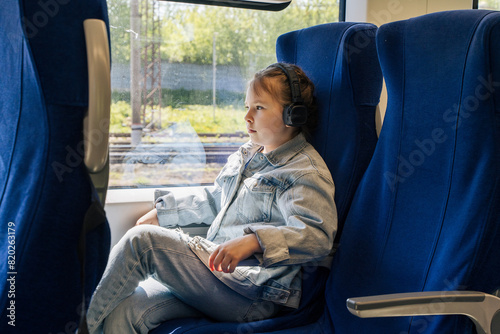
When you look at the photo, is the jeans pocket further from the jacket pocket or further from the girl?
the jacket pocket

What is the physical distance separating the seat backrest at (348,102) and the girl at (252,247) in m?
0.06

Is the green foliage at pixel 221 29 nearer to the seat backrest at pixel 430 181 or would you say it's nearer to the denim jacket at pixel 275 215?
the denim jacket at pixel 275 215

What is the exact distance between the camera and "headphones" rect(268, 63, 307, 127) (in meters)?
1.46

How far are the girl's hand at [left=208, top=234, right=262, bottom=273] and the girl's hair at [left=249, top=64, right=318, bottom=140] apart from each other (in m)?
0.49

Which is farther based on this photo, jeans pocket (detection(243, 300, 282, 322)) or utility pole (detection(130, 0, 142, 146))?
utility pole (detection(130, 0, 142, 146))

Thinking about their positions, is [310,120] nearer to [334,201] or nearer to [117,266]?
[334,201]

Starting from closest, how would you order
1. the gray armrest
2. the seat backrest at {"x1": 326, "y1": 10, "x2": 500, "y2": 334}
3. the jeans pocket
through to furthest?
the gray armrest < the seat backrest at {"x1": 326, "y1": 10, "x2": 500, "y2": 334} < the jeans pocket

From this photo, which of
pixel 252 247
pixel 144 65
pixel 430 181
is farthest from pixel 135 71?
pixel 430 181

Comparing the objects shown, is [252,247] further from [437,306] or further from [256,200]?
[437,306]

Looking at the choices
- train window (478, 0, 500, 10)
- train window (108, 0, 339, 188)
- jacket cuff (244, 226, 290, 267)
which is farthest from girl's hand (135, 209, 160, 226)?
train window (478, 0, 500, 10)

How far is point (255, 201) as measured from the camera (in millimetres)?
1497

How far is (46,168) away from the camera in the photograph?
712 mm

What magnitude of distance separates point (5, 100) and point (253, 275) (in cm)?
83

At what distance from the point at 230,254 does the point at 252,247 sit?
0.22 ft
